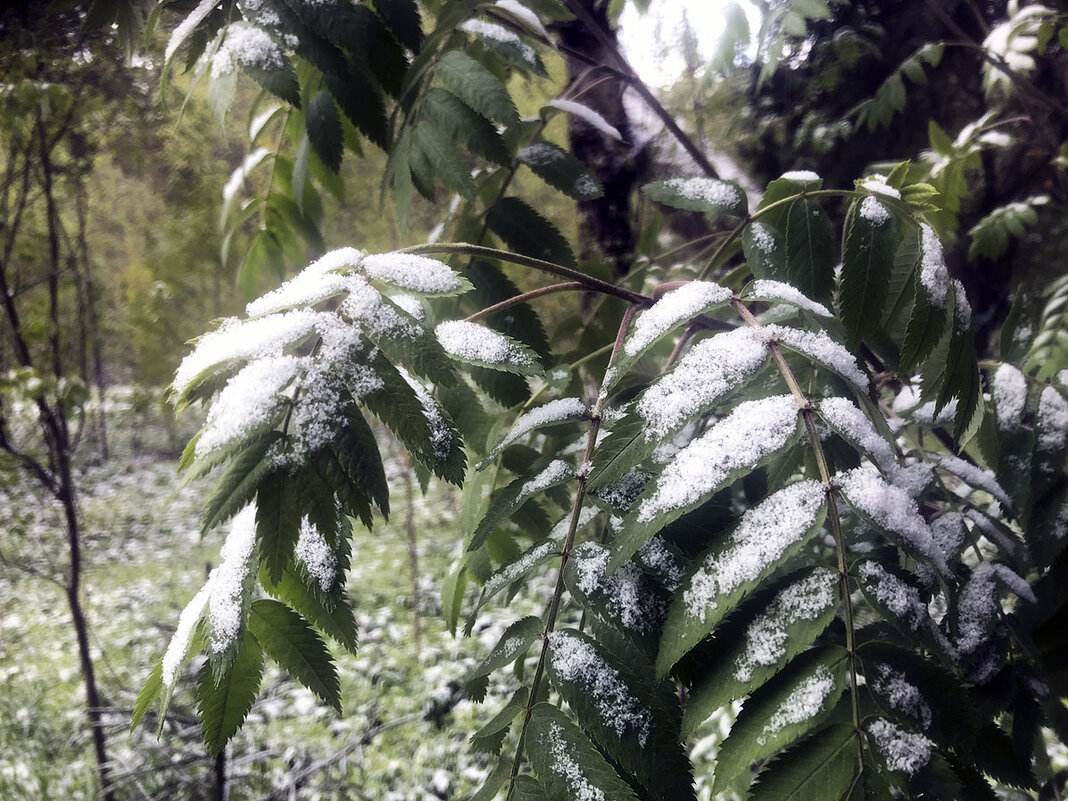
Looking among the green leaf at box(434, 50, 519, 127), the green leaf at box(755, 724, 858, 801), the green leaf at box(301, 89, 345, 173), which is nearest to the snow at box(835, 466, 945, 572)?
the green leaf at box(755, 724, 858, 801)

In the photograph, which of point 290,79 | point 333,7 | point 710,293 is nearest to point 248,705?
point 710,293

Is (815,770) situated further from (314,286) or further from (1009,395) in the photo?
(1009,395)

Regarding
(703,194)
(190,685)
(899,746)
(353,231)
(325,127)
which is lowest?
(899,746)

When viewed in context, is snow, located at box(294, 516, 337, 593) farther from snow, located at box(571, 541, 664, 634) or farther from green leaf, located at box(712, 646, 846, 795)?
green leaf, located at box(712, 646, 846, 795)

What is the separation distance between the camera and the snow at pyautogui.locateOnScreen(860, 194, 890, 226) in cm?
69

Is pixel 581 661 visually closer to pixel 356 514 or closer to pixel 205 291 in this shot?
pixel 356 514

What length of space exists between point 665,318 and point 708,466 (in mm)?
168

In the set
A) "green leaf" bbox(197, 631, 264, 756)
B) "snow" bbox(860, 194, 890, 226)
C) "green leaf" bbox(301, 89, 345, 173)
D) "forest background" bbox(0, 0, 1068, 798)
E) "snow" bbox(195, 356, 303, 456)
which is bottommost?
"green leaf" bbox(197, 631, 264, 756)

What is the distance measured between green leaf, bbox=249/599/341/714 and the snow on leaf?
0.84ft

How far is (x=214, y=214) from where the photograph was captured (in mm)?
5746

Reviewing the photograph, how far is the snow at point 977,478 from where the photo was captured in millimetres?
803

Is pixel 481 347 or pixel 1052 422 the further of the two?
pixel 1052 422

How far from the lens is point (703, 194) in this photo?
90 centimetres

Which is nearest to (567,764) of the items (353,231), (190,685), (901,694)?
(901,694)
